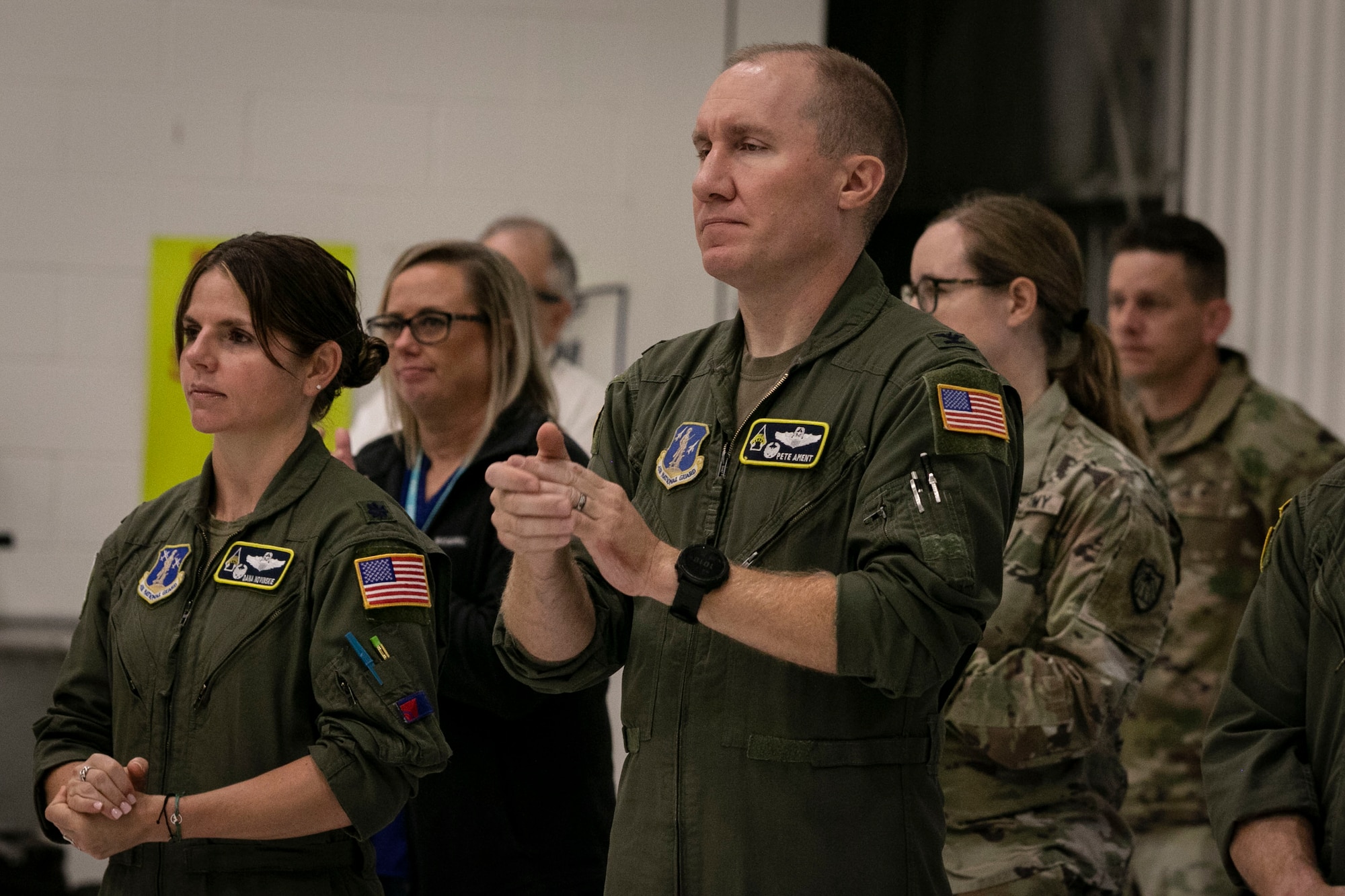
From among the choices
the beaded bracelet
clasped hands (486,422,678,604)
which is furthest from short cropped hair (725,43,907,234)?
the beaded bracelet

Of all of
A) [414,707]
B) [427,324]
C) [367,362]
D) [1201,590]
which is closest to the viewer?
[414,707]

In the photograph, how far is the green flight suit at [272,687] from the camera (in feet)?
4.86

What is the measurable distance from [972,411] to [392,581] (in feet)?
2.09

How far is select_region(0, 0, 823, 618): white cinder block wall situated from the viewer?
3.60 meters

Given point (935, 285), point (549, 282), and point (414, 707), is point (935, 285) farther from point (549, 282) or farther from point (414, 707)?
point (549, 282)

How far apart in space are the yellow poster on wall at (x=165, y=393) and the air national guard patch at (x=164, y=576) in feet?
6.62

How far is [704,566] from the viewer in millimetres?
1257

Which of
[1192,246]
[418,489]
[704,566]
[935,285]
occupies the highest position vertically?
[1192,246]

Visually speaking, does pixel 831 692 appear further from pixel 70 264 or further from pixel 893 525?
pixel 70 264

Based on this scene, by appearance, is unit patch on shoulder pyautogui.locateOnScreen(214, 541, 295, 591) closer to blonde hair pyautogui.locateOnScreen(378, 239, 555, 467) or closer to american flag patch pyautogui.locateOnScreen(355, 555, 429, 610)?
american flag patch pyautogui.locateOnScreen(355, 555, 429, 610)

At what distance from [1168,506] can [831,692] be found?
90 centimetres

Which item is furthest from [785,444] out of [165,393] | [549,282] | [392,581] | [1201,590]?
[165,393]

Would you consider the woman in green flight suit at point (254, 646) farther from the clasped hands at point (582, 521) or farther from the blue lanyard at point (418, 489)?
the blue lanyard at point (418, 489)

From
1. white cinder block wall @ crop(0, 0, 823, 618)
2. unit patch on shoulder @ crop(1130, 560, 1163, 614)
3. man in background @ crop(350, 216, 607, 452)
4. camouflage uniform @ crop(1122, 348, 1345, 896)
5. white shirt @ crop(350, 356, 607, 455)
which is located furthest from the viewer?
white cinder block wall @ crop(0, 0, 823, 618)
